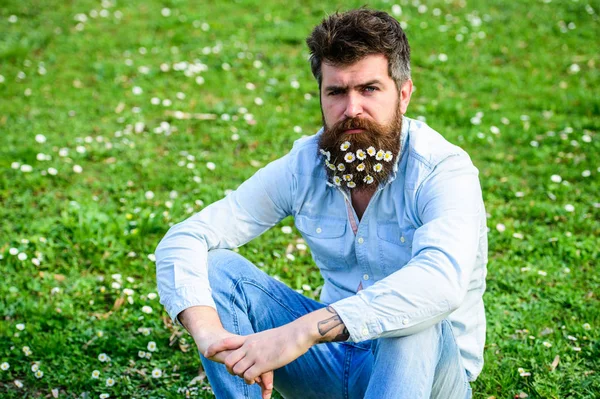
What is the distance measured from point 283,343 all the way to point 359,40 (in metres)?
1.44

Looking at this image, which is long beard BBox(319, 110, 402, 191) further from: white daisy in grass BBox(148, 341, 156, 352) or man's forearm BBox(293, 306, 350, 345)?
white daisy in grass BBox(148, 341, 156, 352)

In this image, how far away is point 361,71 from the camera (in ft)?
10.3

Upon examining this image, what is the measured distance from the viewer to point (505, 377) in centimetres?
362

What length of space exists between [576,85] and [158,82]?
484 cm

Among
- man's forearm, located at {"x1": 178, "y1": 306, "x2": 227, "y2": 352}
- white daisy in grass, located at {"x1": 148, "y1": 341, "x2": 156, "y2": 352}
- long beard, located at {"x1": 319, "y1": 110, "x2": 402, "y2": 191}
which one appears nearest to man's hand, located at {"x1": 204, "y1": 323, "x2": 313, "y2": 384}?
man's forearm, located at {"x1": 178, "y1": 306, "x2": 227, "y2": 352}

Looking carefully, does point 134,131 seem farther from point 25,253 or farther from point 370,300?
point 370,300

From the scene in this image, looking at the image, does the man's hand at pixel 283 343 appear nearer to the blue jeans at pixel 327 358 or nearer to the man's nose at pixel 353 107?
the blue jeans at pixel 327 358

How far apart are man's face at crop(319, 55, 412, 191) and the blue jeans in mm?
647

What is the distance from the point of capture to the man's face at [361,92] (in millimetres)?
3146

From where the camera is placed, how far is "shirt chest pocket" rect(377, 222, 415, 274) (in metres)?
3.10

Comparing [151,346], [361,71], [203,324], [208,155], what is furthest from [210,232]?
[208,155]

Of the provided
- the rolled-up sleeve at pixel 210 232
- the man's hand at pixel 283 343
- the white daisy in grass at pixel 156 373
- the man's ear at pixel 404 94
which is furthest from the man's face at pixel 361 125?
the white daisy in grass at pixel 156 373

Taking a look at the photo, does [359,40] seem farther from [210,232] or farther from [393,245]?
[210,232]

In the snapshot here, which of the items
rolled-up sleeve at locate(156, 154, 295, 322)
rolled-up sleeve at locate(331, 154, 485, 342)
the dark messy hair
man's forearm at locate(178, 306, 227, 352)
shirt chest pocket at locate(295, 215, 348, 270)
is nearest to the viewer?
rolled-up sleeve at locate(331, 154, 485, 342)
